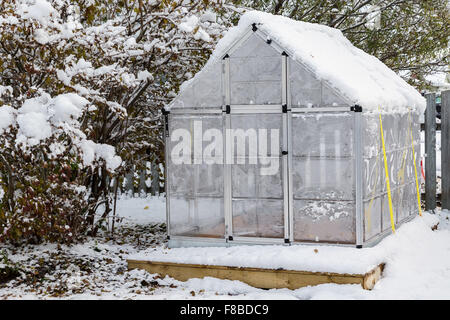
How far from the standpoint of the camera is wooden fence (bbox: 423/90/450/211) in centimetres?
1020

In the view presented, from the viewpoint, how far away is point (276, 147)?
7145 mm

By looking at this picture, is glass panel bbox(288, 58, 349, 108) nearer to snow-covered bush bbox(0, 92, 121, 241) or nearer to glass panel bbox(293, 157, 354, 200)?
glass panel bbox(293, 157, 354, 200)

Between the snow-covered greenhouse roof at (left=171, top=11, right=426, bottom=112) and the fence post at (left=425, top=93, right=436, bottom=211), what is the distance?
58.2 inches

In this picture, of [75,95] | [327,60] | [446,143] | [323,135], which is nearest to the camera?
[75,95]

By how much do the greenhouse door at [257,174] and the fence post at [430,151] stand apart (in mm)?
4198

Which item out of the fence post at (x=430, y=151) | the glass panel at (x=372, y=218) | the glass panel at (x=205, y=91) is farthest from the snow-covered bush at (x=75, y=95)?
the fence post at (x=430, y=151)

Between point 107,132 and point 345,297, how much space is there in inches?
156

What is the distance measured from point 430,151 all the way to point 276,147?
13.9ft

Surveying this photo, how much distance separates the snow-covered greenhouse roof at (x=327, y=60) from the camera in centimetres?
688

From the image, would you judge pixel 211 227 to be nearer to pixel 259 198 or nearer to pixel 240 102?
pixel 259 198

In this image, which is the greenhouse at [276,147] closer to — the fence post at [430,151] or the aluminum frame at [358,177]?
the aluminum frame at [358,177]

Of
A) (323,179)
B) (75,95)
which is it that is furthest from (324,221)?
(75,95)

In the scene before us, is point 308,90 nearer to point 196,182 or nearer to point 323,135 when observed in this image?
point 323,135

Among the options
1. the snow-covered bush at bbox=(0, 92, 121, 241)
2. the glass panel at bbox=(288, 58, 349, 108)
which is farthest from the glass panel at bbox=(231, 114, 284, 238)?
the snow-covered bush at bbox=(0, 92, 121, 241)
